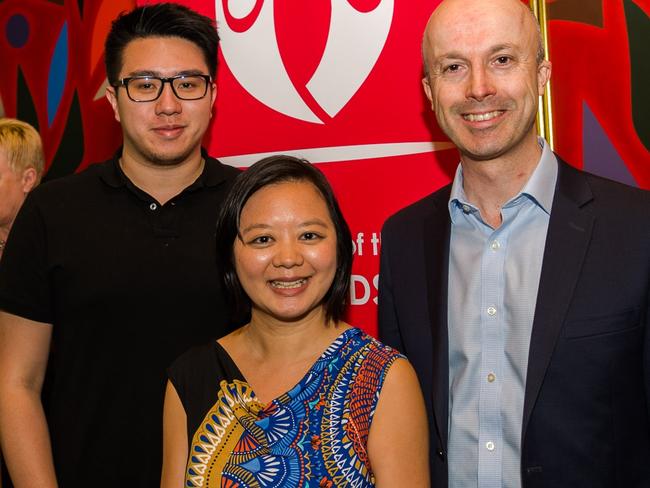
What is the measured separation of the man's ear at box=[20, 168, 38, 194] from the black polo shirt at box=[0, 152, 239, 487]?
1.39 metres

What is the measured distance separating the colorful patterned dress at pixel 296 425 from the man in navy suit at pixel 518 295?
25cm

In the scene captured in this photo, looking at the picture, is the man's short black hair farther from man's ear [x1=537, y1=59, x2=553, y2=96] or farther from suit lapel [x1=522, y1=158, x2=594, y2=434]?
suit lapel [x1=522, y1=158, x2=594, y2=434]

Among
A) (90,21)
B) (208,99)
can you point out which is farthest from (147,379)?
(90,21)

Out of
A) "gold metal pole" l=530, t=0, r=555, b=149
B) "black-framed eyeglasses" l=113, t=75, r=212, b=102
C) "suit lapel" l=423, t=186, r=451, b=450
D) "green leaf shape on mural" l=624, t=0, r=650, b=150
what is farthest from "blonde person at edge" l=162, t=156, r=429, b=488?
"green leaf shape on mural" l=624, t=0, r=650, b=150

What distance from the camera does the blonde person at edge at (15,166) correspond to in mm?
3555

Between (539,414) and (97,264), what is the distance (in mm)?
1207

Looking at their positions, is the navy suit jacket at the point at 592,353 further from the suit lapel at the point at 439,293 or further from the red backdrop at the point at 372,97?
the red backdrop at the point at 372,97

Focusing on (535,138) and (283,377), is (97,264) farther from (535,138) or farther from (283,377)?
(535,138)

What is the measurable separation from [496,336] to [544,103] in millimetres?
803

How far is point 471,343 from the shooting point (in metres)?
1.98

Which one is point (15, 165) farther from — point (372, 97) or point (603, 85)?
point (603, 85)

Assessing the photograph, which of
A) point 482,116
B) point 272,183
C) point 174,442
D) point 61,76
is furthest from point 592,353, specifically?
point 61,76

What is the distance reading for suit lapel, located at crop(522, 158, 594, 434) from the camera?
1842 millimetres

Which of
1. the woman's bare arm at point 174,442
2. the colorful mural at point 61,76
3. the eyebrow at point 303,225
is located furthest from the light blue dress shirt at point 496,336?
the colorful mural at point 61,76
